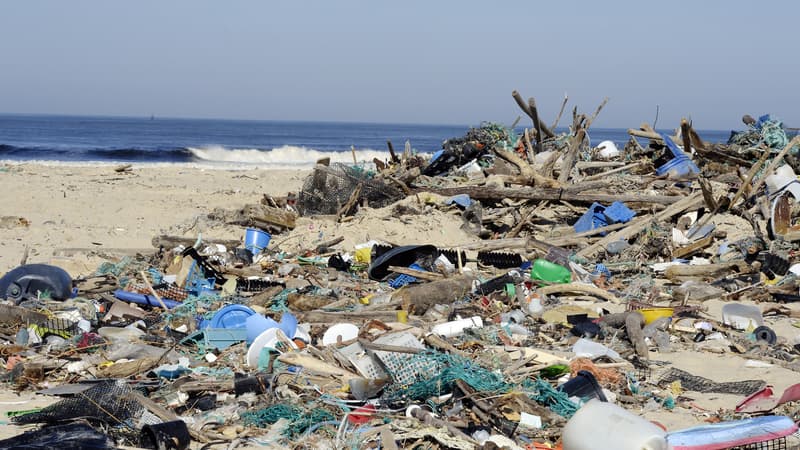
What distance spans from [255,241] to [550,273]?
371cm

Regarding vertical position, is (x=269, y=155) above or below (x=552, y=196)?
below

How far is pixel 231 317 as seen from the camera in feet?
20.1

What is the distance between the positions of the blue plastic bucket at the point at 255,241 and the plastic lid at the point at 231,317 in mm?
3466

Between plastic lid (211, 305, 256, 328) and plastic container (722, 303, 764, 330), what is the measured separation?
395 centimetres

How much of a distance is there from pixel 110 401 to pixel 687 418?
332 cm

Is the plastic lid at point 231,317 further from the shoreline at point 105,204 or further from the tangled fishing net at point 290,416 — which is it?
the shoreline at point 105,204

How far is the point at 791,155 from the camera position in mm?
11742

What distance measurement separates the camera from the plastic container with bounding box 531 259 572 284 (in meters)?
7.98

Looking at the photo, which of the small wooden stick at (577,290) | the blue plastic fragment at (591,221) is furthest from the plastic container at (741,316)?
the blue plastic fragment at (591,221)

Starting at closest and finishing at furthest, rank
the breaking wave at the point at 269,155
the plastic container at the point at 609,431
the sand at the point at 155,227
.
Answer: the plastic container at the point at 609,431 → the sand at the point at 155,227 → the breaking wave at the point at 269,155

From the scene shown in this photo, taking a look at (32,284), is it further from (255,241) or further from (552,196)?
(552,196)

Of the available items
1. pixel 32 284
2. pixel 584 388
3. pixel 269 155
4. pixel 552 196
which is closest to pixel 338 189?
pixel 552 196

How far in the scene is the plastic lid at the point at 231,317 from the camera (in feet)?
19.8

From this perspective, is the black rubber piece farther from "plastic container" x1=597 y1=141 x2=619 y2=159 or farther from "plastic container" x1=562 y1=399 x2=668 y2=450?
"plastic container" x1=597 y1=141 x2=619 y2=159
